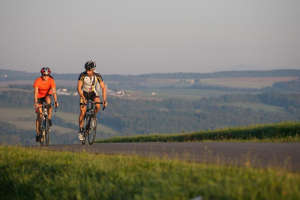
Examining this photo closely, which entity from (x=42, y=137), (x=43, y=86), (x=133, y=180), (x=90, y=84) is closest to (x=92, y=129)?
(x=90, y=84)

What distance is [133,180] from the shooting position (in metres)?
7.96

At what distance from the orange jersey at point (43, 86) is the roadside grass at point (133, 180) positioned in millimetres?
4116

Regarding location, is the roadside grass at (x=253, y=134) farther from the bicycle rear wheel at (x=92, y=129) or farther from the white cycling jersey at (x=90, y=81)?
the white cycling jersey at (x=90, y=81)

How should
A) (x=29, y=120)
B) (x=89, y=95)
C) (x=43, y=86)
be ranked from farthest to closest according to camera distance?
(x=29, y=120) → (x=43, y=86) → (x=89, y=95)

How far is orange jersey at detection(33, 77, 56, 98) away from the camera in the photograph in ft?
52.1

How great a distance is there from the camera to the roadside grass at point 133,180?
646cm

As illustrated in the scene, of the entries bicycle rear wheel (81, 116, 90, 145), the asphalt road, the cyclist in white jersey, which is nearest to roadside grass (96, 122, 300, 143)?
the asphalt road

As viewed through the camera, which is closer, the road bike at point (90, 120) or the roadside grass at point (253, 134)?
the road bike at point (90, 120)

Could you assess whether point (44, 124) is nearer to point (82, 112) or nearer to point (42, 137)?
point (42, 137)

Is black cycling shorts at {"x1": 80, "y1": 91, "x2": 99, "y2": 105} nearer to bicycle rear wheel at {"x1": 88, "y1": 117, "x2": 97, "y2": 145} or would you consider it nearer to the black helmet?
bicycle rear wheel at {"x1": 88, "y1": 117, "x2": 97, "y2": 145}

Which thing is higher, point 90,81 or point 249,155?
point 90,81

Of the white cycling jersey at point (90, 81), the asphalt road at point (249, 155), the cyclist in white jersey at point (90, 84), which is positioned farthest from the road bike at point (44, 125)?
the asphalt road at point (249, 155)

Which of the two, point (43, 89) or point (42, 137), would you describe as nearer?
point (43, 89)

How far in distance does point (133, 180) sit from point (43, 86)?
8.75 meters
